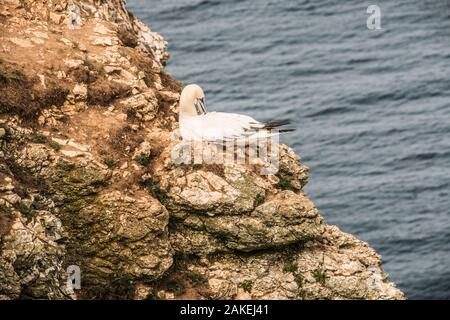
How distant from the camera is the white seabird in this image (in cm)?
2611

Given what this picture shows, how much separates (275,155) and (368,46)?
59.4 metres

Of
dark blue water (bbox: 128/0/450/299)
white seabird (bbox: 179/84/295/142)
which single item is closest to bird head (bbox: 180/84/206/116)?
white seabird (bbox: 179/84/295/142)

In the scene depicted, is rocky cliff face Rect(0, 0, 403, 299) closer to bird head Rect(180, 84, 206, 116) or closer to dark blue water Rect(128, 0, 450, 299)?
bird head Rect(180, 84, 206, 116)

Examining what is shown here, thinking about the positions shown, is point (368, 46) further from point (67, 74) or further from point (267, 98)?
point (67, 74)

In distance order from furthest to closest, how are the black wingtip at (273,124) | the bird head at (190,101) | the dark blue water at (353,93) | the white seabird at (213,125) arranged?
the dark blue water at (353,93) → the bird head at (190,101) → the white seabird at (213,125) → the black wingtip at (273,124)

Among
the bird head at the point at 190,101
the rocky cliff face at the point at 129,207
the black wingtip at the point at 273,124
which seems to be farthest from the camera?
the bird head at the point at 190,101

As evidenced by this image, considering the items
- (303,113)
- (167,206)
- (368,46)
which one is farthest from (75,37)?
(368,46)

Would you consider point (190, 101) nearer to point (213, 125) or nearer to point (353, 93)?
point (213, 125)

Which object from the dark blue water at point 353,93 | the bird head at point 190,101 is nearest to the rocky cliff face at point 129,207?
the bird head at point 190,101

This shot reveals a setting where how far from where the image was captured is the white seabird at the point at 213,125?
1028 inches

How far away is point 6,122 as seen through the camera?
2561 centimetres

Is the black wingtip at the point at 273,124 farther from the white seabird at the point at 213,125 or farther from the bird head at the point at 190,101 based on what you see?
the bird head at the point at 190,101

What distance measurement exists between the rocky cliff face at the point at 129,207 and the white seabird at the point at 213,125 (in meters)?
0.76

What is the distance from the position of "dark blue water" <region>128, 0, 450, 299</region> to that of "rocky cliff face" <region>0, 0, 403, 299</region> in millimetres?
30600
